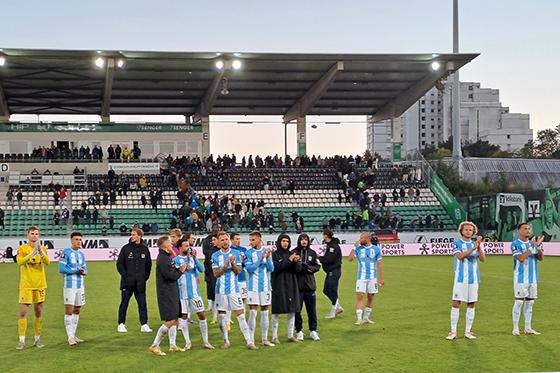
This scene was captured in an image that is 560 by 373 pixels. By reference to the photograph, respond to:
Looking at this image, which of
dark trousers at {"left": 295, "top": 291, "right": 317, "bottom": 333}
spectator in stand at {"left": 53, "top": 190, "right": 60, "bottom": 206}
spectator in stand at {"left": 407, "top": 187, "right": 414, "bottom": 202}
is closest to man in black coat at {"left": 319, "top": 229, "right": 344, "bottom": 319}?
dark trousers at {"left": 295, "top": 291, "right": 317, "bottom": 333}

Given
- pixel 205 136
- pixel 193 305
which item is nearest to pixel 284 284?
pixel 193 305

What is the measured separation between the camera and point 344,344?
1367 cm

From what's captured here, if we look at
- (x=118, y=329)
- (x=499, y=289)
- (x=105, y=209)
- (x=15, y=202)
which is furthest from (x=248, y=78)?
(x=118, y=329)

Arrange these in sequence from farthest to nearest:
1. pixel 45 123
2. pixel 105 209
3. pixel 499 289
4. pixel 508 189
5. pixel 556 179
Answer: pixel 556 179, pixel 508 189, pixel 45 123, pixel 105 209, pixel 499 289

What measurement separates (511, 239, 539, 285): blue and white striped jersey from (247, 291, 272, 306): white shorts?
4.73 meters

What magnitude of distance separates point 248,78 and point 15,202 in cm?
1646

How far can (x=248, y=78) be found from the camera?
167ft

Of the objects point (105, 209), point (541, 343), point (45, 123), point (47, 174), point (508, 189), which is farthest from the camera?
point (508, 189)

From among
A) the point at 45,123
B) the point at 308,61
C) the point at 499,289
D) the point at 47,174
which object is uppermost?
the point at 308,61

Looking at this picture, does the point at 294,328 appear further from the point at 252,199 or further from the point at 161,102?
the point at 161,102

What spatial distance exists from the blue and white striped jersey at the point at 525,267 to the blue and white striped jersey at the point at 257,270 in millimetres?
4723

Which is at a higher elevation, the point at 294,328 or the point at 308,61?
the point at 308,61

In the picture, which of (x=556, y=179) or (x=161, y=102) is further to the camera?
(x=556, y=179)

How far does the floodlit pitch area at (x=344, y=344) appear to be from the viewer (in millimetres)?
11794
